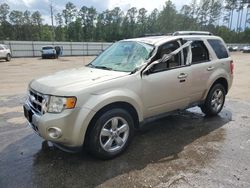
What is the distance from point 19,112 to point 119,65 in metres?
3.28

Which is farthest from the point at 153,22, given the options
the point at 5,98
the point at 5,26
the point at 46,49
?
the point at 5,98

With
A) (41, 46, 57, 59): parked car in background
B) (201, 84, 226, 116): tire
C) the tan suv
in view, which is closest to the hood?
the tan suv

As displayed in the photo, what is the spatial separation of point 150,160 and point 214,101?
2.68 metres

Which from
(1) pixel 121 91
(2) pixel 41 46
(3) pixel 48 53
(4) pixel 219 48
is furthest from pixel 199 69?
(2) pixel 41 46

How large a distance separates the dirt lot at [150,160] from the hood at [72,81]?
1.08 metres

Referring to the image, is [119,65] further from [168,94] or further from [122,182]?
[122,182]

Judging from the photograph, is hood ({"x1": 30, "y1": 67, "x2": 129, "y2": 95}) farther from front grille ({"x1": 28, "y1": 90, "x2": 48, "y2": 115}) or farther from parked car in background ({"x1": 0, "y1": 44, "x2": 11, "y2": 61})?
parked car in background ({"x1": 0, "y1": 44, "x2": 11, "y2": 61})

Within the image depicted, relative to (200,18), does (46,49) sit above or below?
below

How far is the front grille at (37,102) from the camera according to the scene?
11.5 ft

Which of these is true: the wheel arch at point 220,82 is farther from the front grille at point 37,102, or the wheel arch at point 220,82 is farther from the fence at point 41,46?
the fence at point 41,46

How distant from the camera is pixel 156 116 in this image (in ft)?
14.7

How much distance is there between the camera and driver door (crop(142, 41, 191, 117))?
418 centimetres

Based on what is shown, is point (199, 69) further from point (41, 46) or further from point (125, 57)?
point (41, 46)

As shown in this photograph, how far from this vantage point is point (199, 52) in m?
5.23
